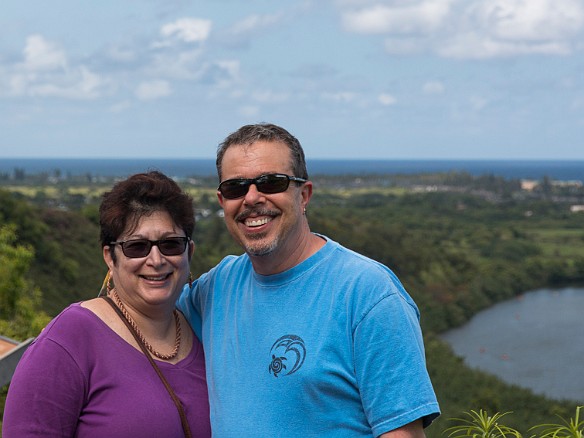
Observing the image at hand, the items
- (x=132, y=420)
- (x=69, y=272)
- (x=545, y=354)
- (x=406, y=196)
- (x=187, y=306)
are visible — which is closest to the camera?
(x=132, y=420)

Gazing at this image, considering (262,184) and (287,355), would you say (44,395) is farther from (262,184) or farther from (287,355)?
(262,184)

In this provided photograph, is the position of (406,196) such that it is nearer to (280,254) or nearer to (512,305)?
(512,305)

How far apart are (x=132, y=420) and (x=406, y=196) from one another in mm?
122101

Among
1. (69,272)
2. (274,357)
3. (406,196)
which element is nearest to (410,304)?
(274,357)

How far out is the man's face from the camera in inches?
108

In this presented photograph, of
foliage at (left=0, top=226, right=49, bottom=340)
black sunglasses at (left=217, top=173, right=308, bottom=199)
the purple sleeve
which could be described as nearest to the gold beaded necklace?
the purple sleeve

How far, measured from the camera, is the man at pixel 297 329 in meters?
2.49

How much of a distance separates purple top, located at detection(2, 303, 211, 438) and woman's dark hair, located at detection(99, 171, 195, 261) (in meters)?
0.32

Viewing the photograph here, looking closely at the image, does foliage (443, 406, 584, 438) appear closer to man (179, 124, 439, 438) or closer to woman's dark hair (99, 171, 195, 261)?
man (179, 124, 439, 438)

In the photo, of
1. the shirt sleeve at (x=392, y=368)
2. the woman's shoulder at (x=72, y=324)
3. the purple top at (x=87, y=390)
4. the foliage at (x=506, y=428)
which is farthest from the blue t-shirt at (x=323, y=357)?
the foliage at (x=506, y=428)

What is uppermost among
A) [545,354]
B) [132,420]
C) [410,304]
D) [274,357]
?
[410,304]

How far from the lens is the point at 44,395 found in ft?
8.17

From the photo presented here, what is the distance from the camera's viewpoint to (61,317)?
2621mm

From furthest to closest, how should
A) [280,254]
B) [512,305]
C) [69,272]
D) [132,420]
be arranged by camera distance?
[512,305] → [69,272] → [280,254] → [132,420]
